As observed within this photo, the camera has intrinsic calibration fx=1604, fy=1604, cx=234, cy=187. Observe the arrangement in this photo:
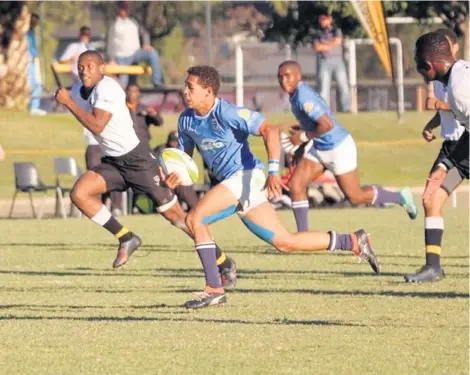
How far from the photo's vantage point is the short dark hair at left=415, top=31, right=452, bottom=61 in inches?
444

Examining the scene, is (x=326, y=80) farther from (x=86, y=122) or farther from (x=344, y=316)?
(x=344, y=316)

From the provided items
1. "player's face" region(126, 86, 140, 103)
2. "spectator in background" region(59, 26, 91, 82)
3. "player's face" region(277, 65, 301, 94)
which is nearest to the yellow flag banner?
"spectator in background" region(59, 26, 91, 82)

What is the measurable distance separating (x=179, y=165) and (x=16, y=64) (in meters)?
22.6

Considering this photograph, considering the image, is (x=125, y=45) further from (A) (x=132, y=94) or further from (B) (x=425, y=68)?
(B) (x=425, y=68)

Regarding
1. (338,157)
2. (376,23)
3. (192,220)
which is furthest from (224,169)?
(376,23)

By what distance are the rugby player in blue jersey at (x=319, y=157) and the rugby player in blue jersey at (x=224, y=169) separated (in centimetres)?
326

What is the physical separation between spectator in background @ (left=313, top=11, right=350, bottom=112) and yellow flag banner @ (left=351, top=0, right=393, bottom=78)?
2.43 ft

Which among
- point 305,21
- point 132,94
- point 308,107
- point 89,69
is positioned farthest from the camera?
point 305,21

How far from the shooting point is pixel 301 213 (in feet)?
53.1

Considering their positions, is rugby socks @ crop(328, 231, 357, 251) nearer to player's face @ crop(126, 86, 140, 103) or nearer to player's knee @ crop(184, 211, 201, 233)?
player's knee @ crop(184, 211, 201, 233)

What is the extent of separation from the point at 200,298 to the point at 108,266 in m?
3.94

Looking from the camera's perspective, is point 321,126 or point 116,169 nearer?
point 321,126

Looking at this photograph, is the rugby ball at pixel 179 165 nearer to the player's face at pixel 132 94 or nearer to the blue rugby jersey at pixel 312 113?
the blue rugby jersey at pixel 312 113

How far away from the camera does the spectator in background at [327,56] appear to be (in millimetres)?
29125
